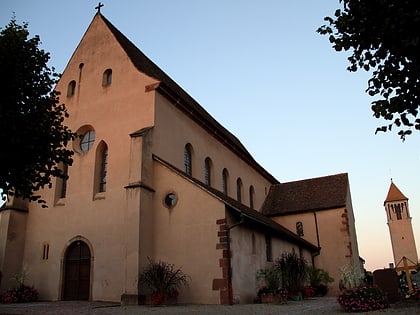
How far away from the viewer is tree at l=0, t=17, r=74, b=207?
11.5 metres

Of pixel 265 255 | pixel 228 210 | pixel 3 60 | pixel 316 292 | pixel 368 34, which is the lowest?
pixel 316 292

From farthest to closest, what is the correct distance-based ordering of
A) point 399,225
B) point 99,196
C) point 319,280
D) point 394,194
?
point 394,194
point 399,225
point 319,280
point 99,196

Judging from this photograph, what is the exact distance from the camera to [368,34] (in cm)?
935

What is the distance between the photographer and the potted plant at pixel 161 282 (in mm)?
16281

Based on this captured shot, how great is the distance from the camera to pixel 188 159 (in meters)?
23.4

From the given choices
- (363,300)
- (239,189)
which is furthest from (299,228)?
(363,300)

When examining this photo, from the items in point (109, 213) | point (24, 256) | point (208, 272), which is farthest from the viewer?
point (24, 256)

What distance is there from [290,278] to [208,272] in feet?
16.1

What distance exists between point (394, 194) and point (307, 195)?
58789 millimetres

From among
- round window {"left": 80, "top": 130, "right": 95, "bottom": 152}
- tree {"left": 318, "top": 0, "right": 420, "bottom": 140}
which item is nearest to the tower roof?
round window {"left": 80, "top": 130, "right": 95, "bottom": 152}

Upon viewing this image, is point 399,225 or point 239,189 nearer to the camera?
point 239,189

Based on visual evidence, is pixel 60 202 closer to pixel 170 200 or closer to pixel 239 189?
pixel 170 200

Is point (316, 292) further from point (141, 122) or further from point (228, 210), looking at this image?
point (141, 122)

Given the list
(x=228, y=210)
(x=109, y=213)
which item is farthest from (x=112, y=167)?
(x=228, y=210)
